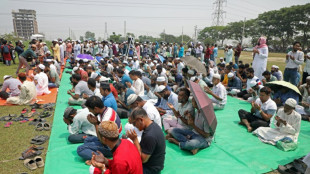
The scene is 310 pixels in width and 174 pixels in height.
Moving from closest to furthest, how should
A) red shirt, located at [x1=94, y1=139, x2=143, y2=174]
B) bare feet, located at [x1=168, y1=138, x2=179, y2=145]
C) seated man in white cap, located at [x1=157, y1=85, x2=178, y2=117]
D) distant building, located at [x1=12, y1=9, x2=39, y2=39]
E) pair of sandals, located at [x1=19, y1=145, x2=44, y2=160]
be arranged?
red shirt, located at [x1=94, y1=139, x2=143, y2=174]
pair of sandals, located at [x1=19, y1=145, x2=44, y2=160]
bare feet, located at [x1=168, y1=138, x2=179, y2=145]
seated man in white cap, located at [x1=157, y1=85, x2=178, y2=117]
distant building, located at [x1=12, y1=9, x2=39, y2=39]

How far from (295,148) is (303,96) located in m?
2.88

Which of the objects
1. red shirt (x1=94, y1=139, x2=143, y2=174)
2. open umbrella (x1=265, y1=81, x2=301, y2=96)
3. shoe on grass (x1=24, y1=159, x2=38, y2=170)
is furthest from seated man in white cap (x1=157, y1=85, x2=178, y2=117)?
red shirt (x1=94, y1=139, x2=143, y2=174)

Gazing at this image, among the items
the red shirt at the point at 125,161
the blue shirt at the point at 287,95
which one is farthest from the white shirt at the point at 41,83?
the blue shirt at the point at 287,95

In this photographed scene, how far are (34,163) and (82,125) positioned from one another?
1.02 meters

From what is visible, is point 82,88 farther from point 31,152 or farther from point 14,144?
point 31,152

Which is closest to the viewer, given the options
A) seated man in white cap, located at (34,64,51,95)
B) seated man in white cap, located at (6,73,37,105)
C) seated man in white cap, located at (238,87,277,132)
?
seated man in white cap, located at (238,87,277,132)

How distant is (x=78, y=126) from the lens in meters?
4.09

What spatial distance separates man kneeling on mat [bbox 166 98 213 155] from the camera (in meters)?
3.90

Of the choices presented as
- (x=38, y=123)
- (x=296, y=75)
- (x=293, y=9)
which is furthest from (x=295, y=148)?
(x=293, y=9)

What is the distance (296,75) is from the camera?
7820mm

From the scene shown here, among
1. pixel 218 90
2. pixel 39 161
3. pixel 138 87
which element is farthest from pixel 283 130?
pixel 39 161

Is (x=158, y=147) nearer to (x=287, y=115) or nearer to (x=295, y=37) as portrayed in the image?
(x=287, y=115)

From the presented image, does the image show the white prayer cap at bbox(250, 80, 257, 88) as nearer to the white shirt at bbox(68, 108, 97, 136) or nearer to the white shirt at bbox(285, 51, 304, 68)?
the white shirt at bbox(285, 51, 304, 68)

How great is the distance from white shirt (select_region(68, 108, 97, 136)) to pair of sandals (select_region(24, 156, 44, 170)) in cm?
77
